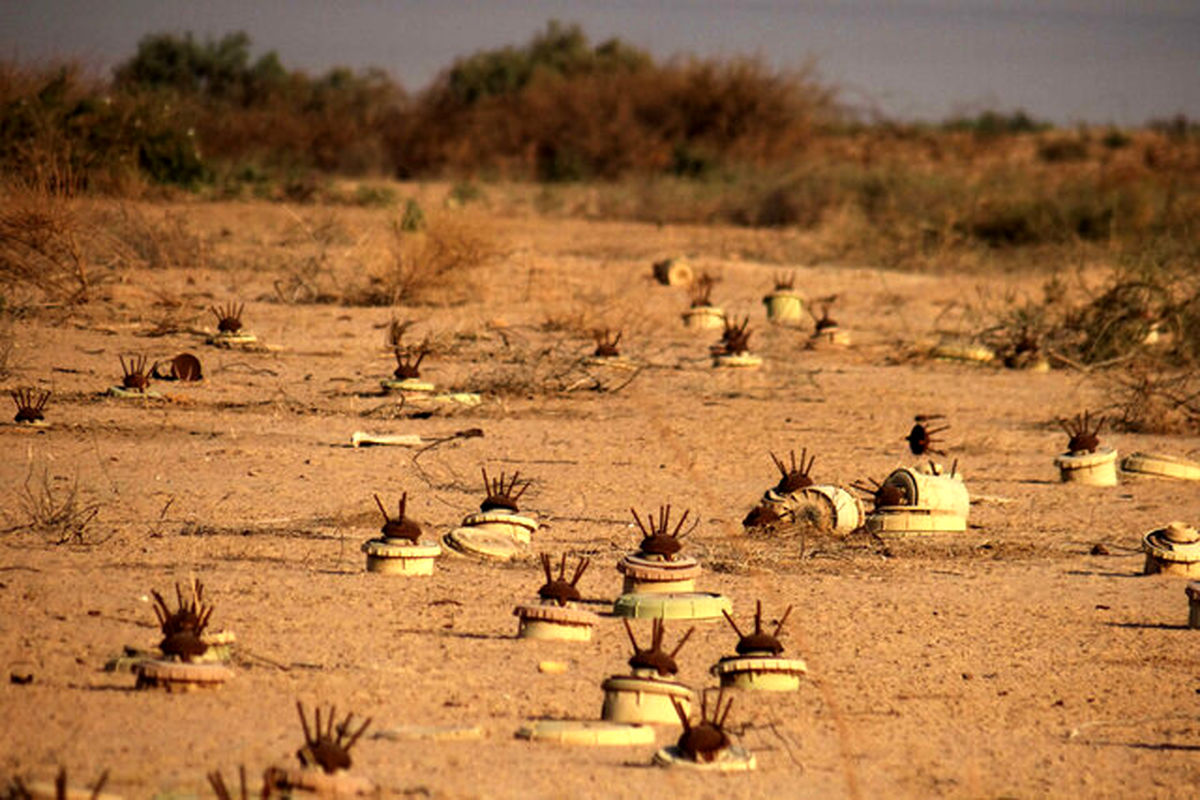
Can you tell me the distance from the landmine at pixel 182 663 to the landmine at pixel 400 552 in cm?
139

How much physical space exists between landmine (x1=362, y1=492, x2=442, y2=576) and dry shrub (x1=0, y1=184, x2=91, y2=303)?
703cm

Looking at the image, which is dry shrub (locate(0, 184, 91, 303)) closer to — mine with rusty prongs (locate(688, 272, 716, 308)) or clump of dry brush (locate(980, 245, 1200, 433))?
mine with rusty prongs (locate(688, 272, 716, 308))

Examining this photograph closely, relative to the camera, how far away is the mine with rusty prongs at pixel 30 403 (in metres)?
9.35

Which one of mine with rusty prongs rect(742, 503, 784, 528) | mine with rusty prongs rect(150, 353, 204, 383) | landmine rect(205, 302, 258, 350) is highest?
landmine rect(205, 302, 258, 350)

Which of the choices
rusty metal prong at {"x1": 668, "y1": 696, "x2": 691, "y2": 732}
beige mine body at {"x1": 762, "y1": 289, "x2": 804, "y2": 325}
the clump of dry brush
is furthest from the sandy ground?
beige mine body at {"x1": 762, "y1": 289, "x2": 804, "y2": 325}

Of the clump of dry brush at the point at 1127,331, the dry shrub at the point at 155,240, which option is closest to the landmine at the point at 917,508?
the clump of dry brush at the point at 1127,331

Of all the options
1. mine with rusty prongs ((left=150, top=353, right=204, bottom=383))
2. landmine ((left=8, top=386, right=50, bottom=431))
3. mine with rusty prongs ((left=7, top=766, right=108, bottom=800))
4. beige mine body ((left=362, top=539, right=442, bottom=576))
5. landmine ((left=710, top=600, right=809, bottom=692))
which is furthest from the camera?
mine with rusty prongs ((left=150, top=353, right=204, bottom=383))

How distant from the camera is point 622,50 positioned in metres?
45.7

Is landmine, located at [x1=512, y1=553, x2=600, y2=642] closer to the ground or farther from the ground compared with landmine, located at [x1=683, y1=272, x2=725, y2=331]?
closer to the ground

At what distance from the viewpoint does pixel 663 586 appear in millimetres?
6590

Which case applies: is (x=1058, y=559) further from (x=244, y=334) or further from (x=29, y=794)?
(x=244, y=334)

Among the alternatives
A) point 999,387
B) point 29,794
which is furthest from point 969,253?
point 29,794

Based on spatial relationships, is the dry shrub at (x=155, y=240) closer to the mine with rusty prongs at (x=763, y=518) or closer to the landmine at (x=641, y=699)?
the mine with rusty prongs at (x=763, y=518)

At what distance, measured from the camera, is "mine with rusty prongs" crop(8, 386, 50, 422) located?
9352mm
